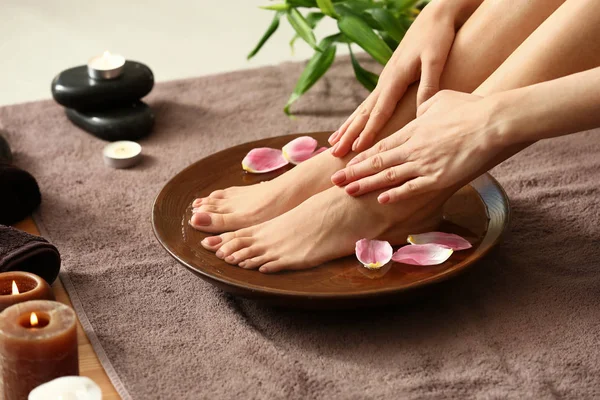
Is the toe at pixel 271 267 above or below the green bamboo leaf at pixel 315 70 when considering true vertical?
above

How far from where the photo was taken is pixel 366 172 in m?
1.43

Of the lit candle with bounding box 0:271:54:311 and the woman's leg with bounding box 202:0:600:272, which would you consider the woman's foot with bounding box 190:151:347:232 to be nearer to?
the woman's leg with bounding box 202:0:600:272

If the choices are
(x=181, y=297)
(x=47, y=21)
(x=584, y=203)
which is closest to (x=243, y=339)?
(x=181, y=297)

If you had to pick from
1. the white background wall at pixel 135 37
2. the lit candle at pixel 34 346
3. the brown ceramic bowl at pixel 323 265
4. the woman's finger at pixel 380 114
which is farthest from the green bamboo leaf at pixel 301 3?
the lit candle at pixel 34 346

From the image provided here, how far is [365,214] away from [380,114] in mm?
199

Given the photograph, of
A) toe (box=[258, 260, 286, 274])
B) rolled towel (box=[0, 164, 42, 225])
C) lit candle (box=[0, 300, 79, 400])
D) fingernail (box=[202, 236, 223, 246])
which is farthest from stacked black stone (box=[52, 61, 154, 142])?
lit candle (box=[0, 300, 79, 400])

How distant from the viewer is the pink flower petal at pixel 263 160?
1734 millimetres

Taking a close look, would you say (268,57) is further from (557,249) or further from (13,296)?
(13,296)

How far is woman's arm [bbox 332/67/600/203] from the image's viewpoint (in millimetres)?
1280

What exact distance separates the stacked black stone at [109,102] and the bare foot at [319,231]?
2.27 ft

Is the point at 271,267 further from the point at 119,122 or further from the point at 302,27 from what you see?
the point at 302,27

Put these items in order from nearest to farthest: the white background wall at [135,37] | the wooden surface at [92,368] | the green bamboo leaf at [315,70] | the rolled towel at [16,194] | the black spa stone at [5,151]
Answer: the wooden surface at [92,368], the rolled towel at [16,194], the black spa stone at [5,151], the green bamboo leaf at [315,70], the white background wall at [135,37]

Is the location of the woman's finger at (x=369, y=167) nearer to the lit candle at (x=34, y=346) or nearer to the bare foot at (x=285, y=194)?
the bare foot at (x=285, y=194)

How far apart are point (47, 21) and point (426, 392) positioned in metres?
2.48
